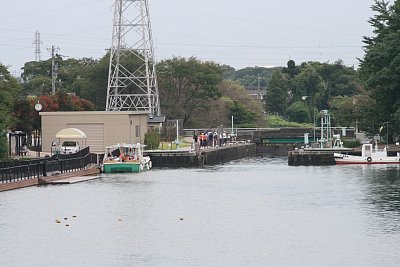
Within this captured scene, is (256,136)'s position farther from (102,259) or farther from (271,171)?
(102,259)

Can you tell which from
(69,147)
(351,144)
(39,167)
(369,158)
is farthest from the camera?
(351,144)

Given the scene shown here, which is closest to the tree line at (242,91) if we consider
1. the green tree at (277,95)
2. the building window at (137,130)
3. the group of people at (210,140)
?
the green tree at (277,95)

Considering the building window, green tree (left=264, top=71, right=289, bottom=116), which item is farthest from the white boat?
green tree (left=264, top=71, right=289, bottom=116)

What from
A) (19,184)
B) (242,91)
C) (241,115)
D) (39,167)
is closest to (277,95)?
(242,91)

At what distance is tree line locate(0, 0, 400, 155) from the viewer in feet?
277

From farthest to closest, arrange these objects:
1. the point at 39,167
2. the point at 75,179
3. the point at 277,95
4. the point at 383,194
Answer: the point at 277,95 → the point at 75,179 → the point at 39,167 → the point at 383,194

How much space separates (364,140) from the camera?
3984 inches

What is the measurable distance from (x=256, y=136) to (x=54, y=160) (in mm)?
60893

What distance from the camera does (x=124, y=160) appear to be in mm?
71125

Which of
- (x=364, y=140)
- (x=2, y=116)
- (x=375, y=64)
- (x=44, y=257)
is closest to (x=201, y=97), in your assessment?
(x=364, y=140)

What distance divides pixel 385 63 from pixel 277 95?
75568 mm

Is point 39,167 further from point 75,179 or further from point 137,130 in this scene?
point 137,130

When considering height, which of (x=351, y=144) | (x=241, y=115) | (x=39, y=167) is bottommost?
(x=39, y=167)

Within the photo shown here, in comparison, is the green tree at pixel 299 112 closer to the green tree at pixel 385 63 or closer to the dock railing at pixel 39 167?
the green tree at pixel 385 63
